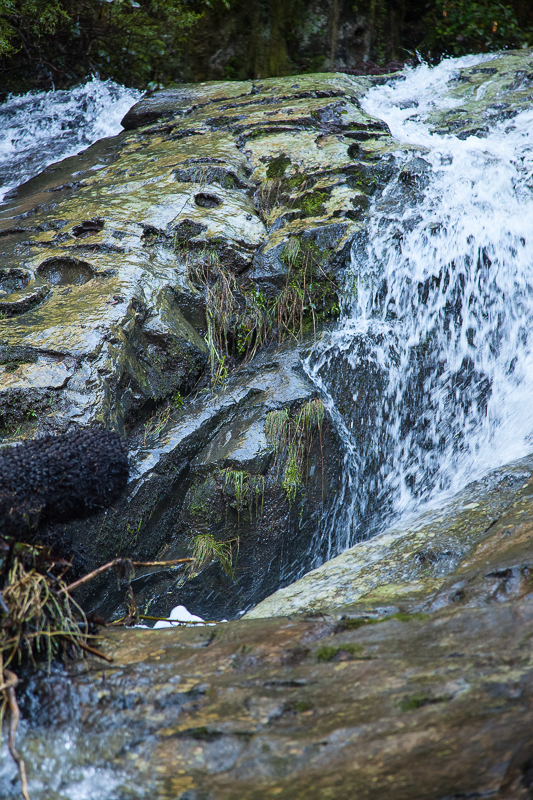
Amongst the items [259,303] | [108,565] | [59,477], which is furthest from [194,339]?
[108,565]

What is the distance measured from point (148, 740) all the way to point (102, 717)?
8.3 inches

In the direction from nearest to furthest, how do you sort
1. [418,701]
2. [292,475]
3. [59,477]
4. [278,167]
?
[418,701]
[59,477]
[292,475]
[278,167]

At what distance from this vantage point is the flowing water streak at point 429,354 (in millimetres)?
4938

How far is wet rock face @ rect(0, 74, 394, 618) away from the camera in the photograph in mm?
4309

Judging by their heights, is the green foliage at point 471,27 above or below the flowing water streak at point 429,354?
above

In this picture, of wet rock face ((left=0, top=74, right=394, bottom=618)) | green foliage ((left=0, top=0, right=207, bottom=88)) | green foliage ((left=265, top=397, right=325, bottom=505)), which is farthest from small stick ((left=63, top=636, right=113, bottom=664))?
green foliage ((left=0, top=0, right=207, bottom=88))

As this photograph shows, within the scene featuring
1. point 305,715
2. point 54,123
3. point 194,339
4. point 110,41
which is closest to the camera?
point 305,715

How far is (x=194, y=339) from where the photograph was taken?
16.5 feet

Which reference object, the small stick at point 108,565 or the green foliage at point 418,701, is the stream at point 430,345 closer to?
the small stick at point 108,565

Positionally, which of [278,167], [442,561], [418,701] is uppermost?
[278,167]

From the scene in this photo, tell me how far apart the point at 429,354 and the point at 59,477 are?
3.38m

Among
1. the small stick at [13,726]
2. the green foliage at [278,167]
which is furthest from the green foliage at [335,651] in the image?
the green foliage at [278,167]

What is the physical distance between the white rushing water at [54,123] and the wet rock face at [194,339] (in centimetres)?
180

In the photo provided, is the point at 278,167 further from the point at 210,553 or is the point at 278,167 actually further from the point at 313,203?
the point at 210,553
